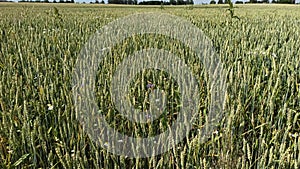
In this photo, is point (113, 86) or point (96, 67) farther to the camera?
point (96, 67)

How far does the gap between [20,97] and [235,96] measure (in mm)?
1041

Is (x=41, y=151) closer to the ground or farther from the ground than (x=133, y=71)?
closer to the ground

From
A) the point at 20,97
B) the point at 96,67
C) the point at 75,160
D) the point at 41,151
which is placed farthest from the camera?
the point at 96,67

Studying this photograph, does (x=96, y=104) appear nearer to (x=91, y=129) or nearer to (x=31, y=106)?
(x=91, y=129)

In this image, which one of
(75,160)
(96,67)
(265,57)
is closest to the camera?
(75,160)

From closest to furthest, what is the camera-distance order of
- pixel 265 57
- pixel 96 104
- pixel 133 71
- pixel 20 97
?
pixel 96 104 → pixel 20 97 → pixel 133 71 → pixel 265 57

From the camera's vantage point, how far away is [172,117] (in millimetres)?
1284

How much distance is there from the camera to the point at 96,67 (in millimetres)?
1710

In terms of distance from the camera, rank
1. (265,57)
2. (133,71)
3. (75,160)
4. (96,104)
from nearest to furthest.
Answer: (75,160), (96,104), (133,71), (265,57)

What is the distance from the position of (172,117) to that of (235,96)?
0.32 m

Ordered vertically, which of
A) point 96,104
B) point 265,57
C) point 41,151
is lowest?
point 41,151

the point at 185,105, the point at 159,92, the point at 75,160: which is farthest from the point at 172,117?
the point at 75,160

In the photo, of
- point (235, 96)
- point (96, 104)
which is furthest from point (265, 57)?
point (96, 104)

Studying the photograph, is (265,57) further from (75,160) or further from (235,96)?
(75,160)
